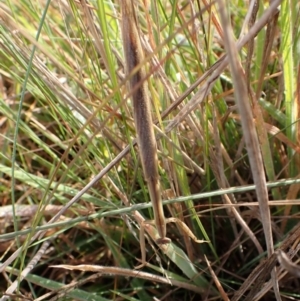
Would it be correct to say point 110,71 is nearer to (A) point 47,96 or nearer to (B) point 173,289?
(A) point 47,96

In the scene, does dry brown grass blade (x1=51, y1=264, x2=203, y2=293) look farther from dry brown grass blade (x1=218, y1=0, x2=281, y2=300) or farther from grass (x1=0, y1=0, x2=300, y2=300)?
dry brown grass blade (x1=218, y1=0, x2=281, y2=300)

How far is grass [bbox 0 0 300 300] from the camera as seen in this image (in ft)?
2.01

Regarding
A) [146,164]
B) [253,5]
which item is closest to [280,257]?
[146,164]

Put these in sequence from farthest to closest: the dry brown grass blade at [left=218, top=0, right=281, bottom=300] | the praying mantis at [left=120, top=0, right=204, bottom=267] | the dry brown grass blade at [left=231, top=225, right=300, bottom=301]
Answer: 1. the dry brown grass blade at [left=231, top=225, right=300, bottom=301]
2. the praying mantis at [left=120, top=0, right=204, bottom=267]
3. the dry brown grass blade at [left=218, top=0, right=281, bottom=300]

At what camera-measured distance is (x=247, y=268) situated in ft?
2.54

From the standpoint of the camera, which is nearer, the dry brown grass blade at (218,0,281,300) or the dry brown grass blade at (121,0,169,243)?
the dry brown grass blade at (218,0,281,300)

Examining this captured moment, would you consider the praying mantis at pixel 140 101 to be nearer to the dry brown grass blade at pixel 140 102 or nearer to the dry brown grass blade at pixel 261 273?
the dry brown grass blade at pixel 140 102

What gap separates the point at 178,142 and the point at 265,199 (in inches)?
10.0

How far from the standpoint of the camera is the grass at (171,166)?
612mm

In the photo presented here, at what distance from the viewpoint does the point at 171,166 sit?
0.68m

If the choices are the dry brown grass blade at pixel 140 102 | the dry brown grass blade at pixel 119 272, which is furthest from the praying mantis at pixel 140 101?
the dry brown grass blade at pixel 119 272

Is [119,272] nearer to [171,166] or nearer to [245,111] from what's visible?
[171,166]

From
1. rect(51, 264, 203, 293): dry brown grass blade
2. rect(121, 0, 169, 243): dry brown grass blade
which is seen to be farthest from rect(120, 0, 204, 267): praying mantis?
rect(51, 264, 203, 293): dry brown grass blade

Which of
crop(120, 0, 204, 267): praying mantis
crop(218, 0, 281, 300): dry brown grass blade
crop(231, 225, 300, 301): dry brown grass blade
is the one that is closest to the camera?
crop(218, 0, 281, 300): dry brown grass blade
